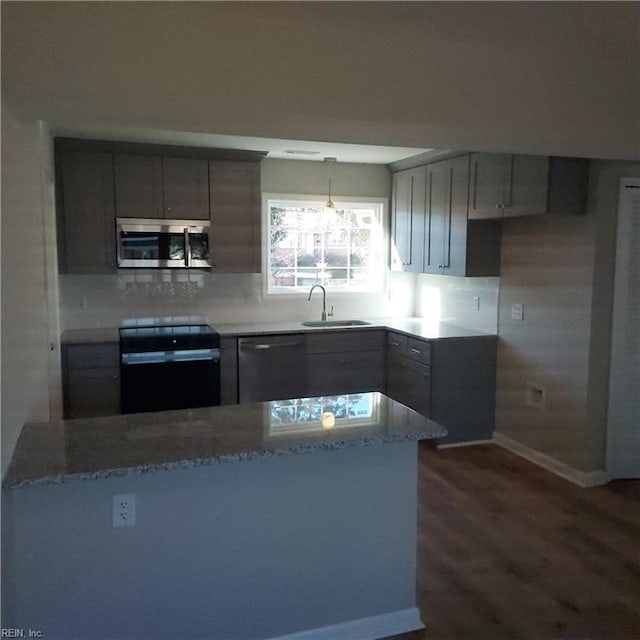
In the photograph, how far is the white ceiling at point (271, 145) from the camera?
4240 mm

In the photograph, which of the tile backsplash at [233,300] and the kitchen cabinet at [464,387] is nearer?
the kitchen cabinet at [464,387]

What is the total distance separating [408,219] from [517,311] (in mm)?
1448

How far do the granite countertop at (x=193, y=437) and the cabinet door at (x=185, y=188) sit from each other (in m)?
2.72

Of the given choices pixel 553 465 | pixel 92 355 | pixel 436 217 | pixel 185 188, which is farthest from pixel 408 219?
pixel 92 355

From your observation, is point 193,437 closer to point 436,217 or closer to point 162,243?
point 162,243

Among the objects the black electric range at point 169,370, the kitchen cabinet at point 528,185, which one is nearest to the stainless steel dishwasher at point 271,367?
the black electric range at point 169,370

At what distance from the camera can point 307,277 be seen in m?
5.70

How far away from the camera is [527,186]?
3969mm

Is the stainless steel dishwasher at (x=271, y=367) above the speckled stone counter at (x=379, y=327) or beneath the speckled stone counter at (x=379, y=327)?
beneath

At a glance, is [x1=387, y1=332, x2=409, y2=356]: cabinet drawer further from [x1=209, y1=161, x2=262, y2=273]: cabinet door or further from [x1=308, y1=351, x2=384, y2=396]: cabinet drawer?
[x1=209, y1=161, x2=262, y2=273]: cabinet door

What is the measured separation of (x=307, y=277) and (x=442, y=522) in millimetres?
2881

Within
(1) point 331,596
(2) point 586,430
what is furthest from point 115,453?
(2) point 586,430

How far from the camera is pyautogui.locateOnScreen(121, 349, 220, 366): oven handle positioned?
447 centimetres

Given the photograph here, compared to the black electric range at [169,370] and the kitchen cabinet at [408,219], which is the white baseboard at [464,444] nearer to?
the kitchen cabinet at [408,219]
